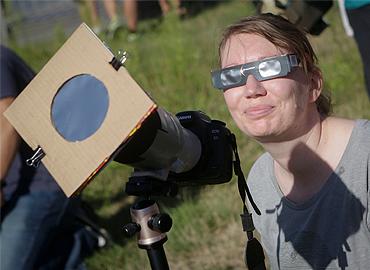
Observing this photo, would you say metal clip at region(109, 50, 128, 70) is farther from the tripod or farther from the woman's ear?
the woman's ear

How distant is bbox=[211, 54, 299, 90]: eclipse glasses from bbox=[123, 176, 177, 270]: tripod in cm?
29

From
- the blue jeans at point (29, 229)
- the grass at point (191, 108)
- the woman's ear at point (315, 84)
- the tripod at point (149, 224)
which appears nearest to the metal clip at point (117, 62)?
the tripod at point (149, 224)

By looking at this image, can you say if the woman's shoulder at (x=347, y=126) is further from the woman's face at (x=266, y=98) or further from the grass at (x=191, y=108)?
the grass at (x=191, y=108)

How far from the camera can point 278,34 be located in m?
1.45

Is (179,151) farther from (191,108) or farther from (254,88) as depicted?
(191,108)

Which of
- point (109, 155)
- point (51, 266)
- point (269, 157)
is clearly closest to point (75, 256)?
point (51, 266)

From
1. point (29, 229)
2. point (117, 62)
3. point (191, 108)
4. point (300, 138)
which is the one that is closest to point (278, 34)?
point (300, 138)

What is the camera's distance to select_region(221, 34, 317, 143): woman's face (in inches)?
54.8

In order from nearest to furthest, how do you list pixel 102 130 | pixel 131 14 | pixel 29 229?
pixel 102 130
pixel 29 229
pixel 131 14

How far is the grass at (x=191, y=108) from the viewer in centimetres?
290

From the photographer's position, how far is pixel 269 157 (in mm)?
1732

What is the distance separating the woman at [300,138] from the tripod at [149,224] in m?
0.27

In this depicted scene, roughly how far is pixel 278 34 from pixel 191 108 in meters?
2.85

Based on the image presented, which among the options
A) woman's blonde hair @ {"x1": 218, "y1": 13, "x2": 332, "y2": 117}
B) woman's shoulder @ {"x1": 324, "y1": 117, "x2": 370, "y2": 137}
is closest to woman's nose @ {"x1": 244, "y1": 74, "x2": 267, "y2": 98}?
woman's blonde hair @ {"x1": 218, "y1": 13, "x2": 332, "y2": 117}
